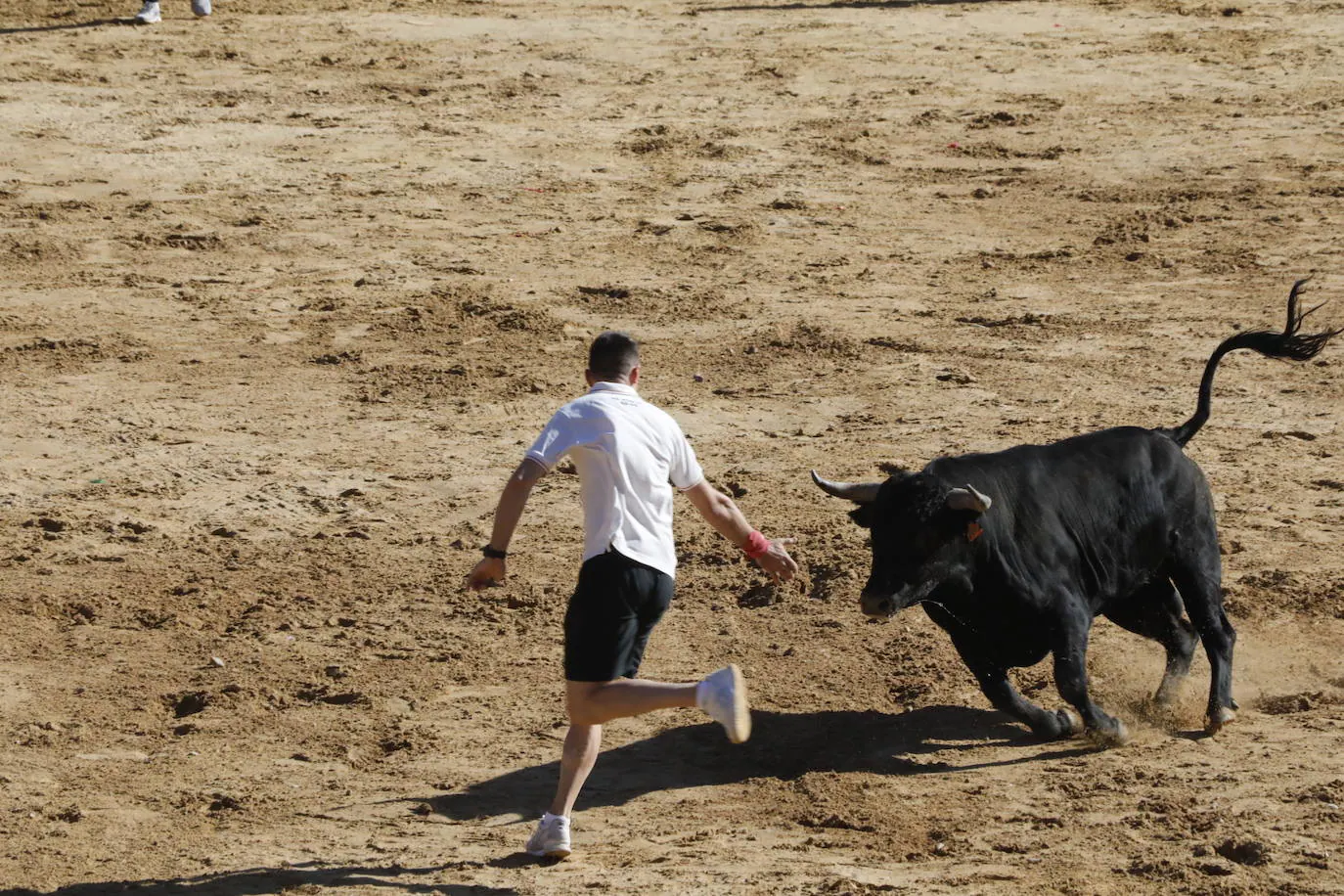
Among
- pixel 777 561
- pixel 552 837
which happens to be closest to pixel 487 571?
pixel 552 837

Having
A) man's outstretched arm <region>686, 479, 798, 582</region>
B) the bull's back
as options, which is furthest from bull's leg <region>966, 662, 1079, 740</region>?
man's outstretched arm <region>686, 479, 798, 582</region>

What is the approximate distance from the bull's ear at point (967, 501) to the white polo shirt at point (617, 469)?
55.5 inches

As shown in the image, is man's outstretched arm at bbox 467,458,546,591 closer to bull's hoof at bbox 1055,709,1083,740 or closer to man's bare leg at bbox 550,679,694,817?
man's bare leg at bbox 550,679,694,817

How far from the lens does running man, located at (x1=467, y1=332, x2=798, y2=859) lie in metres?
6.40

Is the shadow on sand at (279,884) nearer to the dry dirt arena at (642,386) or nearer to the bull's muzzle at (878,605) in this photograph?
the dry dirt arena at (642,386)

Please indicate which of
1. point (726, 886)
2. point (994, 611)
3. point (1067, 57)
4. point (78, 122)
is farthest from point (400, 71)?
point (726, 886)

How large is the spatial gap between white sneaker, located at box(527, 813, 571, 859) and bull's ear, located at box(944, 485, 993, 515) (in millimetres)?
2092

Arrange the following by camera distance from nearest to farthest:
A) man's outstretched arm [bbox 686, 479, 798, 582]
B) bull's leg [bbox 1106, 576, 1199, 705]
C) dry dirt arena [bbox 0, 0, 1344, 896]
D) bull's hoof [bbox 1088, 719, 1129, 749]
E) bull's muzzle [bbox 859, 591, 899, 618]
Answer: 1. man's outstretched arm [bbox 686, 479, 798, 582]
2. dry dirt arena [bbox 0, 0, 1344, 896]
3. bull's muzzle [bbox 859, 591, 899, 618]
4. bull's hoof [bbox 1088, 719, 1129, 749]
5. bull's leg [bbox 1106, 576, 1199, 705]

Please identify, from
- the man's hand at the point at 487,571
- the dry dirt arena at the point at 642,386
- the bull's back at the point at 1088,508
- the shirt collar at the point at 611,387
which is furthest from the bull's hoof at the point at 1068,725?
the man's hand at the point at 487,571

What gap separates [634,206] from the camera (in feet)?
50.3

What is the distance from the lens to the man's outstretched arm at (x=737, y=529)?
679 centimetres

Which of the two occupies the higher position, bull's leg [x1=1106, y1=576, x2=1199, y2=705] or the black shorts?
the black shorts

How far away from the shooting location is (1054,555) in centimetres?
795

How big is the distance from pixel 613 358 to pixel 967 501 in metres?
1.68
